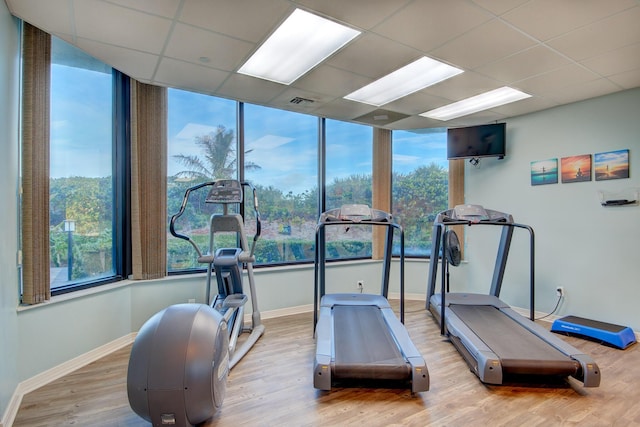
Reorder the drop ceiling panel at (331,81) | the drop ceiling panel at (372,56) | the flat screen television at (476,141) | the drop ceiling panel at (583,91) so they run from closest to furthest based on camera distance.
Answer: the drop ceiling panel at (372,56) < the drop ceiling panel at (331,81) < the drop ceiling panel at (583,91) < the flat screen television at (476,141)

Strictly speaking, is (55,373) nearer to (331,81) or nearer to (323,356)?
(323,356)

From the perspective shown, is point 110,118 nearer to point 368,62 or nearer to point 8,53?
point 8,53

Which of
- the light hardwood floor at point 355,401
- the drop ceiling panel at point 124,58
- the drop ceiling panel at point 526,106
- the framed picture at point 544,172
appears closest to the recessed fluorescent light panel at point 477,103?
the drop ceiling panel at point 526,106

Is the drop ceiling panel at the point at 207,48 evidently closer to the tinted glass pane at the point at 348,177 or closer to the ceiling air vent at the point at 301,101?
the ceiling air vent at the point at 301,101

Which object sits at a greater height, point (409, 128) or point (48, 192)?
point (409, 128)

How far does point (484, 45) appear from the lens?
9.21 ft

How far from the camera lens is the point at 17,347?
251 centimetres

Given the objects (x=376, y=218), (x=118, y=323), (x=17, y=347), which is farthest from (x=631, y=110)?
(x=17, y=347)

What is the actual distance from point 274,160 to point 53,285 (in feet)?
9.49

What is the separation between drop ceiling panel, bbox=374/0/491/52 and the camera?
7.55 ft

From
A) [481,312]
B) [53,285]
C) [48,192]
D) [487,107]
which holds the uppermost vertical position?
[487,107]

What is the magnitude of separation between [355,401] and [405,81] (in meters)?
3.14

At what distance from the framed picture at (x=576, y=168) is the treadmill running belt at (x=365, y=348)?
2997 mm

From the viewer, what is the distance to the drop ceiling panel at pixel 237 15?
2.30 metres
